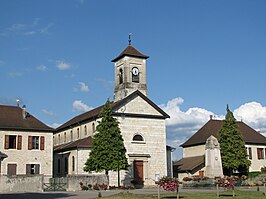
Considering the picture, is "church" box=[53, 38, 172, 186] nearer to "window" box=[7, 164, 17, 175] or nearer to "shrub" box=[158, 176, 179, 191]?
"window" box=[7, 164, 17, 175]

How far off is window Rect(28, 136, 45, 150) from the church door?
1063cm

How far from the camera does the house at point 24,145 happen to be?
44031 millimetres

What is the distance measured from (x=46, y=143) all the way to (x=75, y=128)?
9767 millimetres

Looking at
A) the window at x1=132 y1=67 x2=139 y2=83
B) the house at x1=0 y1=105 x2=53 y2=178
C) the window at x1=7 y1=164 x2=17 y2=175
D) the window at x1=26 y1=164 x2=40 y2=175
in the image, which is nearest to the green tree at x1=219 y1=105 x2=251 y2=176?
the window at x1=132 y1=67 x2=139 y2=83

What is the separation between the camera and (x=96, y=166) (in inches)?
1615

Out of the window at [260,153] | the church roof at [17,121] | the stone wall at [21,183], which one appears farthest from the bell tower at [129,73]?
the window at [260,153]

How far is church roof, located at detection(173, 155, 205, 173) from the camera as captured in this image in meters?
53.6

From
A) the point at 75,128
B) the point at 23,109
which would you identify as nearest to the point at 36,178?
the point at 23,109

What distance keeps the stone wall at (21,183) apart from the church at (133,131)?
31.9 ft

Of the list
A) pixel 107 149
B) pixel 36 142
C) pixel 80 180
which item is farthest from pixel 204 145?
pixel 80 180

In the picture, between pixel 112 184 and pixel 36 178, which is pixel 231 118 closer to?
pixel 112 184

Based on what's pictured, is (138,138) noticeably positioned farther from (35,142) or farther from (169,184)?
(169,184)

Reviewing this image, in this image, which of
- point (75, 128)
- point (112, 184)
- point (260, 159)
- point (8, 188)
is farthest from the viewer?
point (260, 159)

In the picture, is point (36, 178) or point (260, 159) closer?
point (36, 178)
